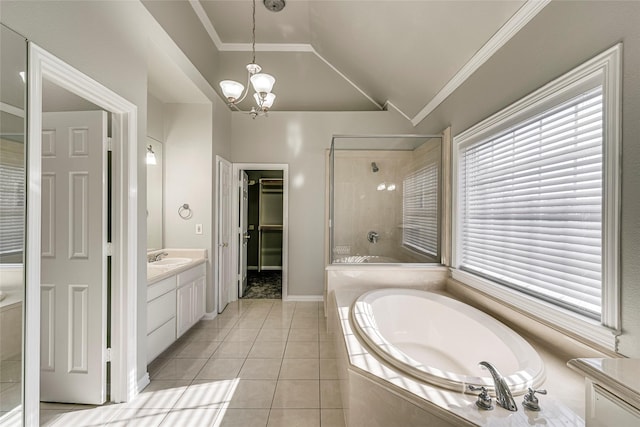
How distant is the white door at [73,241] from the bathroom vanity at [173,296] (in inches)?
15.3

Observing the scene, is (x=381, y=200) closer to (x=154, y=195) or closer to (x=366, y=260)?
(x=366, y=260)

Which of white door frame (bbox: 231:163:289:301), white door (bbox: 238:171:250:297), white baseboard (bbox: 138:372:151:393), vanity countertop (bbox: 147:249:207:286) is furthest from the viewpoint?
white door (bbox: 238:171:250:297)

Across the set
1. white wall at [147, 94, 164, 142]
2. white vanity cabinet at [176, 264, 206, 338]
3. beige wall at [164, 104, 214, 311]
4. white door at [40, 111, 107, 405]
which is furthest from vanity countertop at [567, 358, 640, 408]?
white wall at [147, 94, 164, 142]

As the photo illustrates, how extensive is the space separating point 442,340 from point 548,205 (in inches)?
48.5

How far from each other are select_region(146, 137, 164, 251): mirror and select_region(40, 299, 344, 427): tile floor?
3.62 ft

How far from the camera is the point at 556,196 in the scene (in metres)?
1.43

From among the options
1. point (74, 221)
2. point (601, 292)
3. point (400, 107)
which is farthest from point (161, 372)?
point (400, 107)

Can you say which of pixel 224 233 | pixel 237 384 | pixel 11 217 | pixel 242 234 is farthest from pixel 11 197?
pixel 242 234

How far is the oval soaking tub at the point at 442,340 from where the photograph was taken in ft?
3.89

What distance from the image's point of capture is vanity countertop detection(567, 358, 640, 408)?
631mm

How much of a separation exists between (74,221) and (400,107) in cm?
361

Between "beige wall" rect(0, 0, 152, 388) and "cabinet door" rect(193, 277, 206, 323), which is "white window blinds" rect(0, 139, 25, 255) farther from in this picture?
"cabinet door" rect(193, 277, 206, 323)

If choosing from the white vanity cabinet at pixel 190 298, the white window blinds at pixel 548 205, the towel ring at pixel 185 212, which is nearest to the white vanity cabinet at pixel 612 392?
the white window blinds at pixel 548 205

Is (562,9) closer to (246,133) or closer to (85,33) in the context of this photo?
(85,33)
